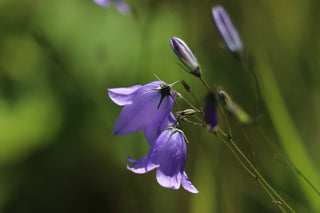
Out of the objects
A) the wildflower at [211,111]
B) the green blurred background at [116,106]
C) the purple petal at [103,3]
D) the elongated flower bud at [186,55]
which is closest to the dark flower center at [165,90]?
the elongated flower bud at [186,55]

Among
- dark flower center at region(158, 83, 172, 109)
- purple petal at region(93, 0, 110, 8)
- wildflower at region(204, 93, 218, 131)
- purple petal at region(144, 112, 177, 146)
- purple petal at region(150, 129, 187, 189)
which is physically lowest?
purple petal at region(150, 129, 187, 189)

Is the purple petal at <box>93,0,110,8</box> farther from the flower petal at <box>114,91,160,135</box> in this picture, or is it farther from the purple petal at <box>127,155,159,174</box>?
the purple petal at <box>127,155,159,174</box>

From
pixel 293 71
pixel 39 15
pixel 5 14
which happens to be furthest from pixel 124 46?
pixel 293 71

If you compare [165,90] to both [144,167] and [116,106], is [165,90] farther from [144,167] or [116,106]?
[116,106]

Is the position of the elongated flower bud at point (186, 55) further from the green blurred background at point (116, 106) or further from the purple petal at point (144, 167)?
the green blurred background at point (116, 106)

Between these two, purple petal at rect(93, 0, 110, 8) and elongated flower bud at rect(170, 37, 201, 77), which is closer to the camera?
elongated flower bud at rect(170, 37, 201, 77)

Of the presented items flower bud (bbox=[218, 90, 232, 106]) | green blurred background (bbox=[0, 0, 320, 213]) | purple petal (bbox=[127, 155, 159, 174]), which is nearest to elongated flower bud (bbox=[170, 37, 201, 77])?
flower bud (bbox=[218, 90, 232, 106])
